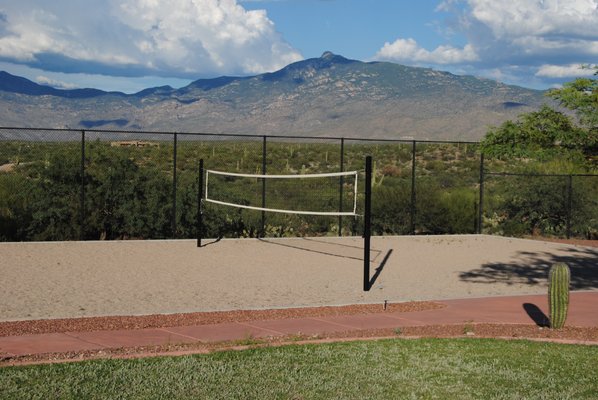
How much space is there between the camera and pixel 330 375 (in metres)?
8.64

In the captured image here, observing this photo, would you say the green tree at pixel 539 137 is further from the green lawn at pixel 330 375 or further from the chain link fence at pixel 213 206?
the chain link fence at pixel 213 206

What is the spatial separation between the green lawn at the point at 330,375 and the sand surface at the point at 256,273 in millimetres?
3725

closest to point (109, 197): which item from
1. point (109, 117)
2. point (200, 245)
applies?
point (200, 245)

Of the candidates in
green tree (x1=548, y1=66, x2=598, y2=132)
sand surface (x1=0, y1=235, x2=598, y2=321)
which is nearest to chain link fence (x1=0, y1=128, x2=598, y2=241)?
sand surface (x1=0, y1=235, x2=598, y2=321)

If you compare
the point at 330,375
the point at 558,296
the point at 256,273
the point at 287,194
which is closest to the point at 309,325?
the point at 330,375

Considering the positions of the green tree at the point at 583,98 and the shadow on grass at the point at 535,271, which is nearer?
the green tree at the point at 583,98

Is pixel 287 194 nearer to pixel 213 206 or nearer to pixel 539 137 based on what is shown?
pixel 213 206

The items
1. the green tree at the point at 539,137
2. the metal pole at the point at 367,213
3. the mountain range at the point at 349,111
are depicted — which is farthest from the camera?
the mountain range at the point at 349,111

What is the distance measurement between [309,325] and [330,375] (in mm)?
2897

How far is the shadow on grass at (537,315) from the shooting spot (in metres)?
12.2

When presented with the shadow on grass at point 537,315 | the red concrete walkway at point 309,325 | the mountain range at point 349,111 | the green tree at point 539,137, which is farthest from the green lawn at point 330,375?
the mountain range at point 349,111

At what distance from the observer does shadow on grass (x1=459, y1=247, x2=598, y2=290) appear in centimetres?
1716

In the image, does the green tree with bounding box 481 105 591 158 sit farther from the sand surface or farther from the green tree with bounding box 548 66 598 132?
the sand surface

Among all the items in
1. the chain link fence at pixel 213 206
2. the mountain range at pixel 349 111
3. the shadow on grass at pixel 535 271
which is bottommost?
the shadow on grass at pixel 535 271
